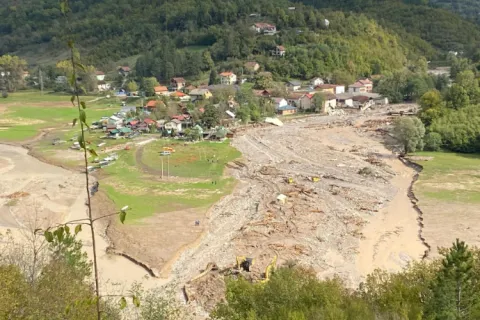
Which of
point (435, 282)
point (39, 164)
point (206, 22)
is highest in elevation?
point (206, 22)

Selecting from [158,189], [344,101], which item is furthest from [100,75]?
[158,189]

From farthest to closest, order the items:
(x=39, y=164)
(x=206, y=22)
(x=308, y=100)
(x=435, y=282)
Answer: (x=206, y=22)
(x=308, y=100)
(x=39, y=164)
(x=435, y=282)

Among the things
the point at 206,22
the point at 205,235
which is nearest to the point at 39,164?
the point at 205,235

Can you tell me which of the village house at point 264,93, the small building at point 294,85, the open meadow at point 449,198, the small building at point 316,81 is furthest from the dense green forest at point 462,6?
the open meadow at point 449,198

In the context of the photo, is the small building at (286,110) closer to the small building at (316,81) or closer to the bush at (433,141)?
the small building at (316,81)

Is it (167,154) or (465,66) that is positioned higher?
(465,66)

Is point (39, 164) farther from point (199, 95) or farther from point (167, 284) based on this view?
point (199, 95)
